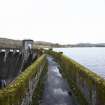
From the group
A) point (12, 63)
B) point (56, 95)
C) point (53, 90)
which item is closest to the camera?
point (56, 95)

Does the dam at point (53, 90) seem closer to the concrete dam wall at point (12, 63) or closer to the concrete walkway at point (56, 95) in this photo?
the concrete walkway at point (56, 95)

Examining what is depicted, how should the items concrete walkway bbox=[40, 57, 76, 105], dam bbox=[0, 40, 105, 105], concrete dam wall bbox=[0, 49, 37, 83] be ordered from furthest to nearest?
concrete dam wall bbox=[0, 49, 37, 83]
concrete walkway bbox=[40, 57, 76, 105]
dam bbox=[0, 40, 105, 105]

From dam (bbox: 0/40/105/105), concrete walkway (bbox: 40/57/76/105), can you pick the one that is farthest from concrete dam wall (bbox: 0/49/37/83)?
concrete walkway (bbox: 40/57/76/105)

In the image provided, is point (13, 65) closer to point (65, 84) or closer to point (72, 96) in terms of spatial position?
point (65, 84)

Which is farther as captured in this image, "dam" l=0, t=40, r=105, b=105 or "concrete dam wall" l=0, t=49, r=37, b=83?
"concrete dam wall" l=0, t=49, r=37, b=83

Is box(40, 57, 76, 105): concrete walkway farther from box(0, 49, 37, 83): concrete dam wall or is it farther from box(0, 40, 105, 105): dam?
box(0, 49, 37, 83): concrete dam wall

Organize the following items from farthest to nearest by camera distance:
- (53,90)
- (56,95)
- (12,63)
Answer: (12,63) → (53,90) → (56,95)

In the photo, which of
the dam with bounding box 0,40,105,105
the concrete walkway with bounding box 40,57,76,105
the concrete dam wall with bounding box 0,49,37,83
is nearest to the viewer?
the dam with bounding box 0,40,105,105

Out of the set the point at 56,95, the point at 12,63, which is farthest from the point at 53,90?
the point at 12,63

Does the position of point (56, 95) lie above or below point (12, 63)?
above

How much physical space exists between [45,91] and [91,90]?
5241 mm

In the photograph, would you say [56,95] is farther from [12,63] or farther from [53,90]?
[12,63]

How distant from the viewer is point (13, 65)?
4612cm

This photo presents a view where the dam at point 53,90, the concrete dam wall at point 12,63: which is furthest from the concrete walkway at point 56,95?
the concrete dam wall at point 12,63
